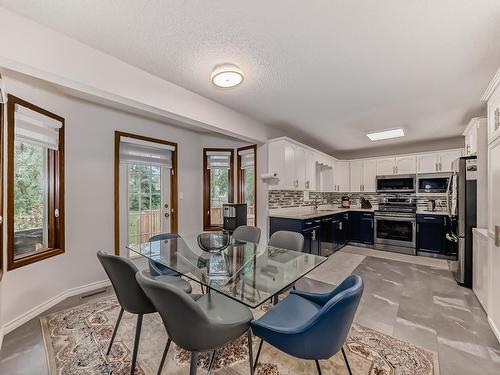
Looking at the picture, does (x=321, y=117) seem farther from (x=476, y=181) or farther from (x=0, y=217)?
(x=0, y=217)

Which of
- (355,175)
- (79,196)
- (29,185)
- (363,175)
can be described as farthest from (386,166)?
(29,185)

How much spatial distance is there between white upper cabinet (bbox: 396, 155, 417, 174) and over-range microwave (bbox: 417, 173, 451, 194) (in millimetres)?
212

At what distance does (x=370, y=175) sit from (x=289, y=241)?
3894mm

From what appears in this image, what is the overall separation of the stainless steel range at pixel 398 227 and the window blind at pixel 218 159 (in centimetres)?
345

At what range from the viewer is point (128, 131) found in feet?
11.0

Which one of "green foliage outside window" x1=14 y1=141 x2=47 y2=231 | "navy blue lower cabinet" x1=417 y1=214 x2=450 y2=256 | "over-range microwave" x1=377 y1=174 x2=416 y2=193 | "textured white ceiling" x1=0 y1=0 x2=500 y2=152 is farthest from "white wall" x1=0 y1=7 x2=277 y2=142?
"navy blue lower cabinet" x1=417 y1=214 x2=450 y2=256

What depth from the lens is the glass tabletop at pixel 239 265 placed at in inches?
60.1

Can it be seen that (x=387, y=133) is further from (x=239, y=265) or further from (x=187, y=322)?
(x=187, y=322)

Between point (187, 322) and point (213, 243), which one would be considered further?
point (213, 243)

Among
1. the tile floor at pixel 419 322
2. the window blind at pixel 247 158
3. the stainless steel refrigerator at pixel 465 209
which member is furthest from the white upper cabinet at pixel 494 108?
the window blind at pixel 247 158

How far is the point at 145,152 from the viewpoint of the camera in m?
3.57

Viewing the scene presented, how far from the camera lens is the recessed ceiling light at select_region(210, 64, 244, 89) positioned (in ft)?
7.09

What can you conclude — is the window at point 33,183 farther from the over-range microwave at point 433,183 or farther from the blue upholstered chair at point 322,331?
the over-range microwave at point 433,183

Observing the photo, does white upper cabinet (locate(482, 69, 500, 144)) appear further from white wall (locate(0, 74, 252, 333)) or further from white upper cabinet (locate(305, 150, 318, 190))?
white wall (locate(0, 74, 252, 333))
